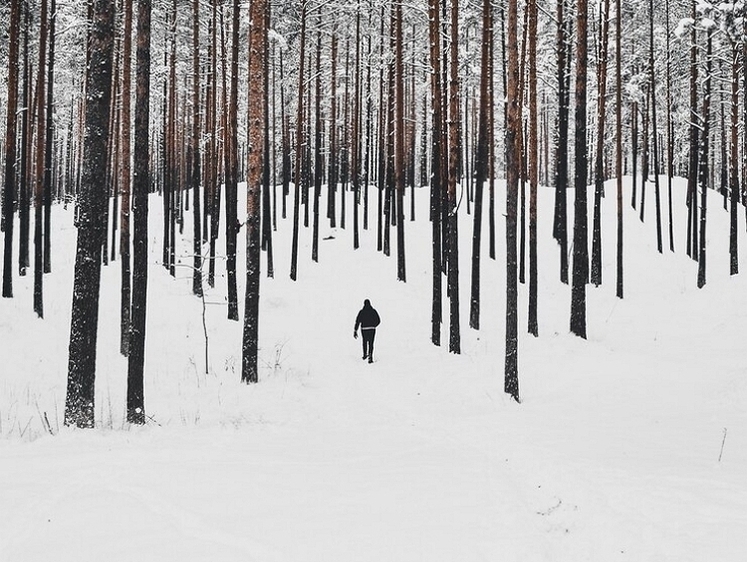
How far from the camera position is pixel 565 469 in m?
6.28

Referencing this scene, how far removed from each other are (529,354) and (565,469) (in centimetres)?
839

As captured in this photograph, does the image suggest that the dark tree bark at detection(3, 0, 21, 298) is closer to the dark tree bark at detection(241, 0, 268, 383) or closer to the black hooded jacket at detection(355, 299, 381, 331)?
the dark tree bark at detection(241, 0, 268, 383)

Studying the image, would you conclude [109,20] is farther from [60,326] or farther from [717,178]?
[717,178]

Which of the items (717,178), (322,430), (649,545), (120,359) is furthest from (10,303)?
(717,178)

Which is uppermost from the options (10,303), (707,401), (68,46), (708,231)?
(68,46)

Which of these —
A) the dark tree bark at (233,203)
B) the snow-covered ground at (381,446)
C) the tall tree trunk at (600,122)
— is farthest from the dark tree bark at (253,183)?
the tall tree trunk at (600,122)

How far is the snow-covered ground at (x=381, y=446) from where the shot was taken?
452 centimetres

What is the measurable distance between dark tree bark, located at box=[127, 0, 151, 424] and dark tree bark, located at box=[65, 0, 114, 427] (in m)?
0.62

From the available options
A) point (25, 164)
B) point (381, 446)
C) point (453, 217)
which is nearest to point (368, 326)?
point (453, 217)

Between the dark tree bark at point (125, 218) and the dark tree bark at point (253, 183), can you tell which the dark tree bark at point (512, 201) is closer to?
the dark tree bark at point (253, 183)

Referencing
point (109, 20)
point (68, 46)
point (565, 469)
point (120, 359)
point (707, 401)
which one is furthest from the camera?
point (68, 46)

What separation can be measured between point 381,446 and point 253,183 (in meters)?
6.67

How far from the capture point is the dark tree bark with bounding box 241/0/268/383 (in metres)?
11.6

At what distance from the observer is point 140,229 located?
9.55 meters
